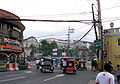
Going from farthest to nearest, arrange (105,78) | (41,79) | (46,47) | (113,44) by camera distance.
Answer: (46,47) → (113,44) → (41,79) → (105,78)

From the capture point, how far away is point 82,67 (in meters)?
28.1

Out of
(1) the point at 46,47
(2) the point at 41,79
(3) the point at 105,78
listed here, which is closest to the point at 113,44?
(2) the point at 41,79

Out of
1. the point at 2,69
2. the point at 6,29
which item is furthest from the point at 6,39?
the point at 2,69

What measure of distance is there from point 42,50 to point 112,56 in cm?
6465

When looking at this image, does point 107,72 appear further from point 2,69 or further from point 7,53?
point 7,53

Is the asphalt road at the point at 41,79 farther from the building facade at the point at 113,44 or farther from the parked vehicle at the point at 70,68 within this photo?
the building facade at the point at 113,44

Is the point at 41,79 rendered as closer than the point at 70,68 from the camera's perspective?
Yes

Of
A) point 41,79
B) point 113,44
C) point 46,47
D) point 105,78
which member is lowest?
point 41,79

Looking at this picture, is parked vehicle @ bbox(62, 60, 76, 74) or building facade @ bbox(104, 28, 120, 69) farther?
building facade @ bbox(104, 28, 120, 69)

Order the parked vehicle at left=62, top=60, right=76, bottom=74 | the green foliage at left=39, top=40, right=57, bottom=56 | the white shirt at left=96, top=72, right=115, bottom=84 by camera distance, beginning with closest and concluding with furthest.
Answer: the white shirt at left=96, top=72, right=115, bottom=84 < the parked vehicle at left=62, top=60, right=76, bottom=74 < the green foliage at left=39, top=40, right=57, bottom=56

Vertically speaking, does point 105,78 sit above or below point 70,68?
above

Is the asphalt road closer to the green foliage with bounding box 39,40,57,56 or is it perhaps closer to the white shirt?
the white shirt

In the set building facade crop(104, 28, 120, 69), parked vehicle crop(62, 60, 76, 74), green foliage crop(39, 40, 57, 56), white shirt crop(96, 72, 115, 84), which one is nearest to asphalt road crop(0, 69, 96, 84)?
parked vehicle crop(62, 60, 76, 74)

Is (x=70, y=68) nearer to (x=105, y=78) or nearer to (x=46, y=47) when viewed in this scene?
(x=105, y=78)
